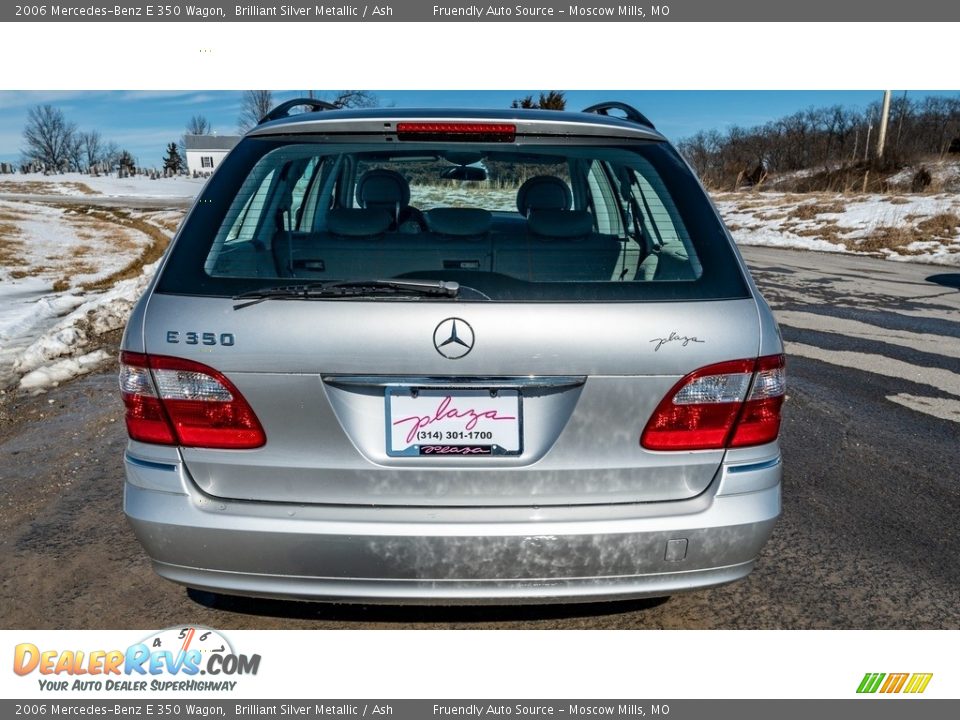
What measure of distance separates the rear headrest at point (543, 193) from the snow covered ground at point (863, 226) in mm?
13998

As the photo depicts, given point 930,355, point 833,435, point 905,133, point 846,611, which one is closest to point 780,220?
point 930,355

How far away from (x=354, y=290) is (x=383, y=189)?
903mm

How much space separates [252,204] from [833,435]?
3.83 metres

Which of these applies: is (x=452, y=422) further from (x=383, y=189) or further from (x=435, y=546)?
(x=383, y=189)

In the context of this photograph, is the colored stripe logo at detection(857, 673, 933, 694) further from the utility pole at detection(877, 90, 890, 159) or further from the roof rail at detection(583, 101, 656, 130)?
the utility pole at detection(877, 90, 890, 159)

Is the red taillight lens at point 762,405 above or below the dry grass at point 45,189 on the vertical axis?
above

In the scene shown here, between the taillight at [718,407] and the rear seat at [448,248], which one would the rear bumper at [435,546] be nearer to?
the taillight at [718,407]

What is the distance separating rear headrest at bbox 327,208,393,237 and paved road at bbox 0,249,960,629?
1.39m

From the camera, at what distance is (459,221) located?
7.60ft

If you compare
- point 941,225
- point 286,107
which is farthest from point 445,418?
point 941,225

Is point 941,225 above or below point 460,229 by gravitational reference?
below

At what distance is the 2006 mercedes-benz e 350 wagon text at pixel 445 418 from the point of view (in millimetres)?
1946

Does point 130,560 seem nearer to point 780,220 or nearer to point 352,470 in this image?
point 352,470

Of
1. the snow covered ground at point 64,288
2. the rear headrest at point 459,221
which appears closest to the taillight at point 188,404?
the rear headrest at point 459,221
